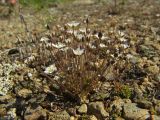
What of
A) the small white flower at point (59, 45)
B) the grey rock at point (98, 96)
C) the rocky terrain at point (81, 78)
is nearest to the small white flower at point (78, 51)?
the rocky terrain at point (81, 78)

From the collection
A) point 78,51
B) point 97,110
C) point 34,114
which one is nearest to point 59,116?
point 34,114

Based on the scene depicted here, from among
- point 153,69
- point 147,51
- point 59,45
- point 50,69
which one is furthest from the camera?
point 147,51

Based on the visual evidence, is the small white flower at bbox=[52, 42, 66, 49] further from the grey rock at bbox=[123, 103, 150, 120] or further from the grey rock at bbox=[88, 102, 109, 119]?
the grey rock at bbox=[123, 103, 150, 120]

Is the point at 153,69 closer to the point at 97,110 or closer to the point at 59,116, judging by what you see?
the point at 97,110

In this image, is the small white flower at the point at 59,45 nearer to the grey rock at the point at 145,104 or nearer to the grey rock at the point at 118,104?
the grey rock at the point at 118,104

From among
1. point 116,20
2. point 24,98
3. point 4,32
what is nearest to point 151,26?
point 116,20

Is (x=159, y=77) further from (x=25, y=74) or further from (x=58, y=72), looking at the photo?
(x=25, y=74)
